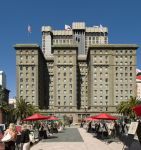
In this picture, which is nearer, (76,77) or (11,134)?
(11,134)

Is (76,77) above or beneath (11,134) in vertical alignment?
above

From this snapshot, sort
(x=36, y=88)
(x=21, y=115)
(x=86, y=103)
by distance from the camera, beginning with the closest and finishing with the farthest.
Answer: (x=21, y=115), (x=36, y=88), (x=86, y=103)

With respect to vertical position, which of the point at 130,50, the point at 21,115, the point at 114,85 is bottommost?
the point at 21,115

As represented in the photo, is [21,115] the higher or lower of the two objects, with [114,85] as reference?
lower

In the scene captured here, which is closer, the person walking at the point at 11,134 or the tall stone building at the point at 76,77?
the person walking at the point at 11,134

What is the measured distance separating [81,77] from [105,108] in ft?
80.5

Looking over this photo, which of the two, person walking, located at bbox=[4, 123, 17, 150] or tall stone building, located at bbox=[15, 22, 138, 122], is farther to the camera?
tall stone building, located at bbox=[15, 22, 138, 122]

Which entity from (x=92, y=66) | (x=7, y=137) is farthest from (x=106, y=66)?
(x=7, y=137)

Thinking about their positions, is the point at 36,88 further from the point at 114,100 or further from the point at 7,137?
the point at 7,137

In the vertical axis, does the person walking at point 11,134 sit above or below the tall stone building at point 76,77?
below

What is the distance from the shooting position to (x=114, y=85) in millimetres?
168750

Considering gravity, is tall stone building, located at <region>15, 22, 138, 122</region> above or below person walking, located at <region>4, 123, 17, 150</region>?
above

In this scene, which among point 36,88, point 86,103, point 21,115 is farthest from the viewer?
point 86,103

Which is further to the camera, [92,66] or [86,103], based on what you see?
[86,103]
